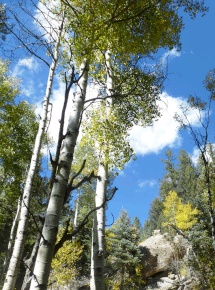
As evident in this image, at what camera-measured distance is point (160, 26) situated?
3.25 meters

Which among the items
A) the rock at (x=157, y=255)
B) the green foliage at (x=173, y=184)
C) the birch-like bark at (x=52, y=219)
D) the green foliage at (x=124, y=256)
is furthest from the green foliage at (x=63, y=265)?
the green foliage at (x=173, y=184)

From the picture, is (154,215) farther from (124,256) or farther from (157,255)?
(124,256)

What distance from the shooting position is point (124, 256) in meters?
12.2

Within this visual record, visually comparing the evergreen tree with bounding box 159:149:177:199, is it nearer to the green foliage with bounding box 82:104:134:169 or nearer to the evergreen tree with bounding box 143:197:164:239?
the evergreen tree with bounding box 143:197:164:239

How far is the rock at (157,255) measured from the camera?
45.7 ft

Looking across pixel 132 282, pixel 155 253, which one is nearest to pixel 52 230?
pixel 132 282

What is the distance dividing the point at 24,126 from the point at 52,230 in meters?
8.87

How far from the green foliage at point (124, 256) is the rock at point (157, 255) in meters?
1.47

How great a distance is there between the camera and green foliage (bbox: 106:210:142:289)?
11.9 metres

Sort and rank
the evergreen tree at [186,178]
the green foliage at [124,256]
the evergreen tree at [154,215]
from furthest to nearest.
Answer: the evergreen tree at [154,215] < the evergreen tree at [186,178] < the green foliage at [124,256]

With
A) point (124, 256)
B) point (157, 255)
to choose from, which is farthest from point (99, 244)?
point (157, 255)

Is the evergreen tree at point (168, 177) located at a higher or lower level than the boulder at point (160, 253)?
higher

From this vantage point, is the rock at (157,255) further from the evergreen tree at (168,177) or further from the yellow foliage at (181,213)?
the evergreen tree at (168,177)

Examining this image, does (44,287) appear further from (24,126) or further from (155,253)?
(155,253)
